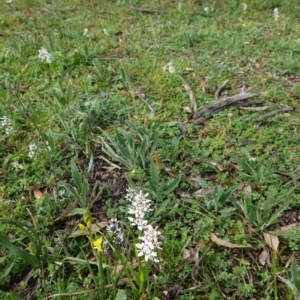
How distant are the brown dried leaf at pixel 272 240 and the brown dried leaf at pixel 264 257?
0.04 metres

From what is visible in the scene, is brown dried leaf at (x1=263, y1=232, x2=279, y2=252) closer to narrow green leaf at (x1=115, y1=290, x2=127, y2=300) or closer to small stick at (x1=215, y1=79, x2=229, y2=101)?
narrow green leaf at (x1=115, y1=290, x2=127, y2=300)

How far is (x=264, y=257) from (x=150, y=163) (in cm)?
72

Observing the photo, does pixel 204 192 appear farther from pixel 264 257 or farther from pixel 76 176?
pixel 76 176

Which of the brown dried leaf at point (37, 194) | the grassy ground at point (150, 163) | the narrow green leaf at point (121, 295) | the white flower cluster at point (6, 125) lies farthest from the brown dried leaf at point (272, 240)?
the white flower cluster at point (6, 125)

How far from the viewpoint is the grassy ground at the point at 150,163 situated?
1.62m

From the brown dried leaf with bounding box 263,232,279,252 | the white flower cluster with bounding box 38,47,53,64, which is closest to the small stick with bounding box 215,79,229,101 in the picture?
the brown dried leaf with bounding box 263,232,279,252

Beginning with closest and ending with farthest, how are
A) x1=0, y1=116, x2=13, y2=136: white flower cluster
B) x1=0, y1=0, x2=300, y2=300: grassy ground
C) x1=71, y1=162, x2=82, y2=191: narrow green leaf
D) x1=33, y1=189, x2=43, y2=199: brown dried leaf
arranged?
x1=0, y1=0, x2=300, y2=300: grassy ground, x1=71, y1=162, x2=82, y2=191: narrow green leaf, x1=33, y1=189, x2=43, y2=199: brown dried leaf, x1=0, y1=116, x2=13, y2=136: white flower cluster

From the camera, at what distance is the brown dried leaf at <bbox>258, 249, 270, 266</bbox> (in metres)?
1.71

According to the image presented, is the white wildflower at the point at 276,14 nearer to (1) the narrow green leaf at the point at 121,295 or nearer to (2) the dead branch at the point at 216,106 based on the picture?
(2) the dead branch at the point at 216,106

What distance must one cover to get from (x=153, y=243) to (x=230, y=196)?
0.60 m

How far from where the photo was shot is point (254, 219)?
1.82 meters

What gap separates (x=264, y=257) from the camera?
1731 mm

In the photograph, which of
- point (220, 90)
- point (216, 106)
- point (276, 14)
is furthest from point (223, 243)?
point (276, 14)

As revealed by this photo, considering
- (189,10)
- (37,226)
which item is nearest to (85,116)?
(37,226)
